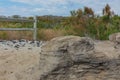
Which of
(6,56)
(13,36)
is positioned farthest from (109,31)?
(6,56)

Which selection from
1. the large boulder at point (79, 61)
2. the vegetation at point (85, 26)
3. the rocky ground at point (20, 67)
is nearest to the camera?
the large boulder at point (79, 61)

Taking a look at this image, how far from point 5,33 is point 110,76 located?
38.8 ft

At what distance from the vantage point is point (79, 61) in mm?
5086

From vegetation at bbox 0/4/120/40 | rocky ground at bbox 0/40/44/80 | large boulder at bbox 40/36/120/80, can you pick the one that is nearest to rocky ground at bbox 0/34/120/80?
large boulder at bbox 40/36/120/80

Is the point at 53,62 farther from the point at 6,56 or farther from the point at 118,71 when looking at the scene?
the point at 6,56

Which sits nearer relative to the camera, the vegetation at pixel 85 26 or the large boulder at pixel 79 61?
the large boulder at pixel 79 61

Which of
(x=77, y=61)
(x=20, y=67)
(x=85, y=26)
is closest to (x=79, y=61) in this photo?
(x=77, y=61)

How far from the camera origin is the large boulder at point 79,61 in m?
5.07

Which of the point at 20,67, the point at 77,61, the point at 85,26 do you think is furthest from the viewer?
the point at 85,26

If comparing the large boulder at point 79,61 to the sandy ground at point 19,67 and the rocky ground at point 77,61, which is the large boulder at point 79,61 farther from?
the sandy ground at point 19,67

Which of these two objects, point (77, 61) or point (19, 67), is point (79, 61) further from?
point (19, 67)

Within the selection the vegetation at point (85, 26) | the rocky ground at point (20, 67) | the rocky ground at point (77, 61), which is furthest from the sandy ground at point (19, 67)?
the vegetation at point (85, 26)

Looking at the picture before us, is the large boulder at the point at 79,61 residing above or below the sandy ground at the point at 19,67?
above

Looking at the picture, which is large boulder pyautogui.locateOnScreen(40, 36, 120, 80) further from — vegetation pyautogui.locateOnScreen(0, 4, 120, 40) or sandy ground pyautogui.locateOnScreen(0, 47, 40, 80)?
vegetation pyautogui.locateOnScreen(0, 4, 120, 40)
